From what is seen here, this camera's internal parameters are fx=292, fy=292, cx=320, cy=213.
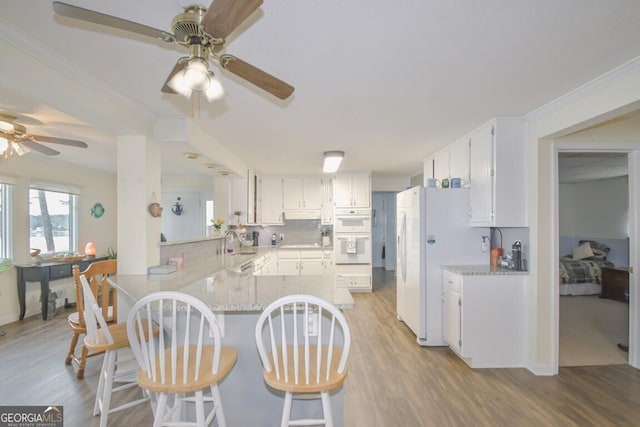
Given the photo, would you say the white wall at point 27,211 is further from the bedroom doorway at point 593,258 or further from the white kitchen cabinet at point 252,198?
the bedroom doorway at point 593,258

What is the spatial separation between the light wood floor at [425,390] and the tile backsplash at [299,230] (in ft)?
10.4

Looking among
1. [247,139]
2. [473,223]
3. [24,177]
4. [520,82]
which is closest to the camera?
[520,82]

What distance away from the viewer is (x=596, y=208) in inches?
249

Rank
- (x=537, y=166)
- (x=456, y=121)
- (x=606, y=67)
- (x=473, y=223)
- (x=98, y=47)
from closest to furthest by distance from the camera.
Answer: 1. (x=98, y=47)
2. (x=606, y=67)
3. (x=537, y=166)
4. (x=456, y=121)
5. (x=473, y=223)

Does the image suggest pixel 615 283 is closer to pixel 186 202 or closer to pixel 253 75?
pixel 253 75

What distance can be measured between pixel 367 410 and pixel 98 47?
2908mm

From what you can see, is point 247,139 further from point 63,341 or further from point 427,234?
point 63,341

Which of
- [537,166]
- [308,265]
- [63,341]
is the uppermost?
[537,166]

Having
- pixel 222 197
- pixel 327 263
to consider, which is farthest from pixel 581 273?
pixel 222 197

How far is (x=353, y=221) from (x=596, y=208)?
536 cm

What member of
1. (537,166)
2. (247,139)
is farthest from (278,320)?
(537,166)

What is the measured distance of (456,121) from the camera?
2.87 m

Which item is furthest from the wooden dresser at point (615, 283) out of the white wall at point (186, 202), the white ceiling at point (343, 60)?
the white wall at point (186, 202)

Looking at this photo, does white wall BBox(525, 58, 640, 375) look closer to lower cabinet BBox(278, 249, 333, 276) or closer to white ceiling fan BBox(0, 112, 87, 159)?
lower cabinet BBox(278, 249, 333, 276)
